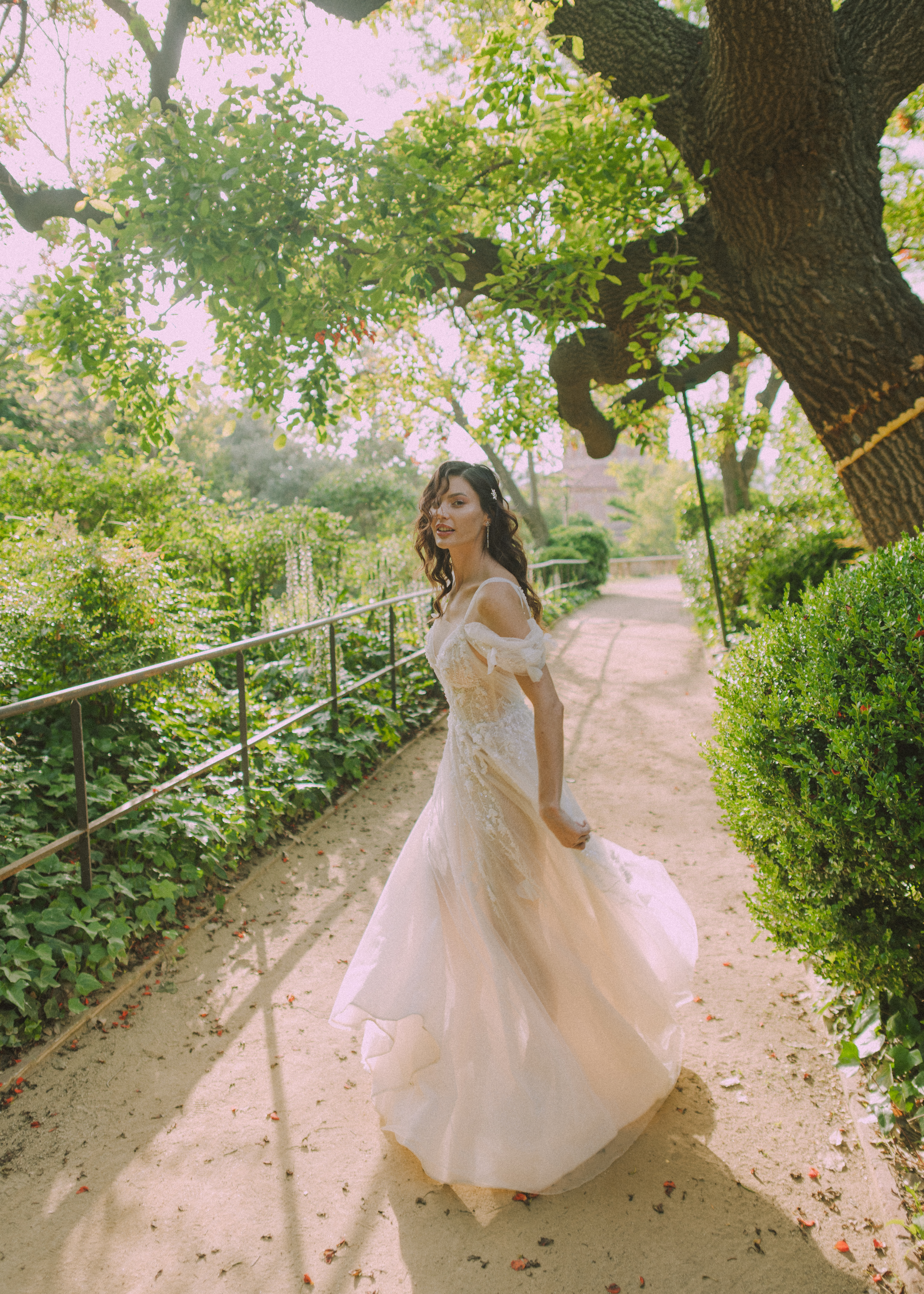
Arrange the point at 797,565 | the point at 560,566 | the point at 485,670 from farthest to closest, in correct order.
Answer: the point at 560,566, the point at 797,565, the point at 485,670

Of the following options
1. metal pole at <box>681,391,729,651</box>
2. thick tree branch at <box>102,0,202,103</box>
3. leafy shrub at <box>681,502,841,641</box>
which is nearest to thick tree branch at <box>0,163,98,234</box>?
thick tree branch at <box>102,0,202,103</box>

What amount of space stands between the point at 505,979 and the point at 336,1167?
29.2 inches

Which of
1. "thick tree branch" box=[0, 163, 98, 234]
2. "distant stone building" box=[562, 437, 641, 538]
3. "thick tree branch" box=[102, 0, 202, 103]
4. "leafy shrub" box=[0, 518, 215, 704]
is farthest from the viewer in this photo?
"distant stone building" box=[562, 437, 641, 538]

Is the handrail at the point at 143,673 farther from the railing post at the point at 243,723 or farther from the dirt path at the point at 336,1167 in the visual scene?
the dirt path at the point at 336,1167

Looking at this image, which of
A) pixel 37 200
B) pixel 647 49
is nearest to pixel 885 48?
pixel 647 49

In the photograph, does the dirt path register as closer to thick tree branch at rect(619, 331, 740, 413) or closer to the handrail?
the handrail

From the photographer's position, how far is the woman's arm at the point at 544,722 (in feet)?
6.82

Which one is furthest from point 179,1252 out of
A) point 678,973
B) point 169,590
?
point 169,590

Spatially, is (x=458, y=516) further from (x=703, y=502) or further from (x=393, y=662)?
(x=703, y=502)

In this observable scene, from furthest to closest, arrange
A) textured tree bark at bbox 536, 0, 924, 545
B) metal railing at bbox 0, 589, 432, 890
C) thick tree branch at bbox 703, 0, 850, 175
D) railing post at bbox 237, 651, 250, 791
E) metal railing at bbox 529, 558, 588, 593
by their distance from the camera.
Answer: metal railing at bbox 529, 558, 588, 593, railing post at bbox 237, 651, 250, 791, textured tree bark at bbox 536, 0, 924, 545, thick tree branch at bbox 703, 0, 850, 175, metal railing at bbox 0, 589, 432, 890

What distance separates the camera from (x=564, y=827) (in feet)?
6.83

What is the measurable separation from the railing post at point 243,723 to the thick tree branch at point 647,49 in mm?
3893

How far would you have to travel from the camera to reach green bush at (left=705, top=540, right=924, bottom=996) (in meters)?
1.82

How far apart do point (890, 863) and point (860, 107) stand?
4.14 meters
